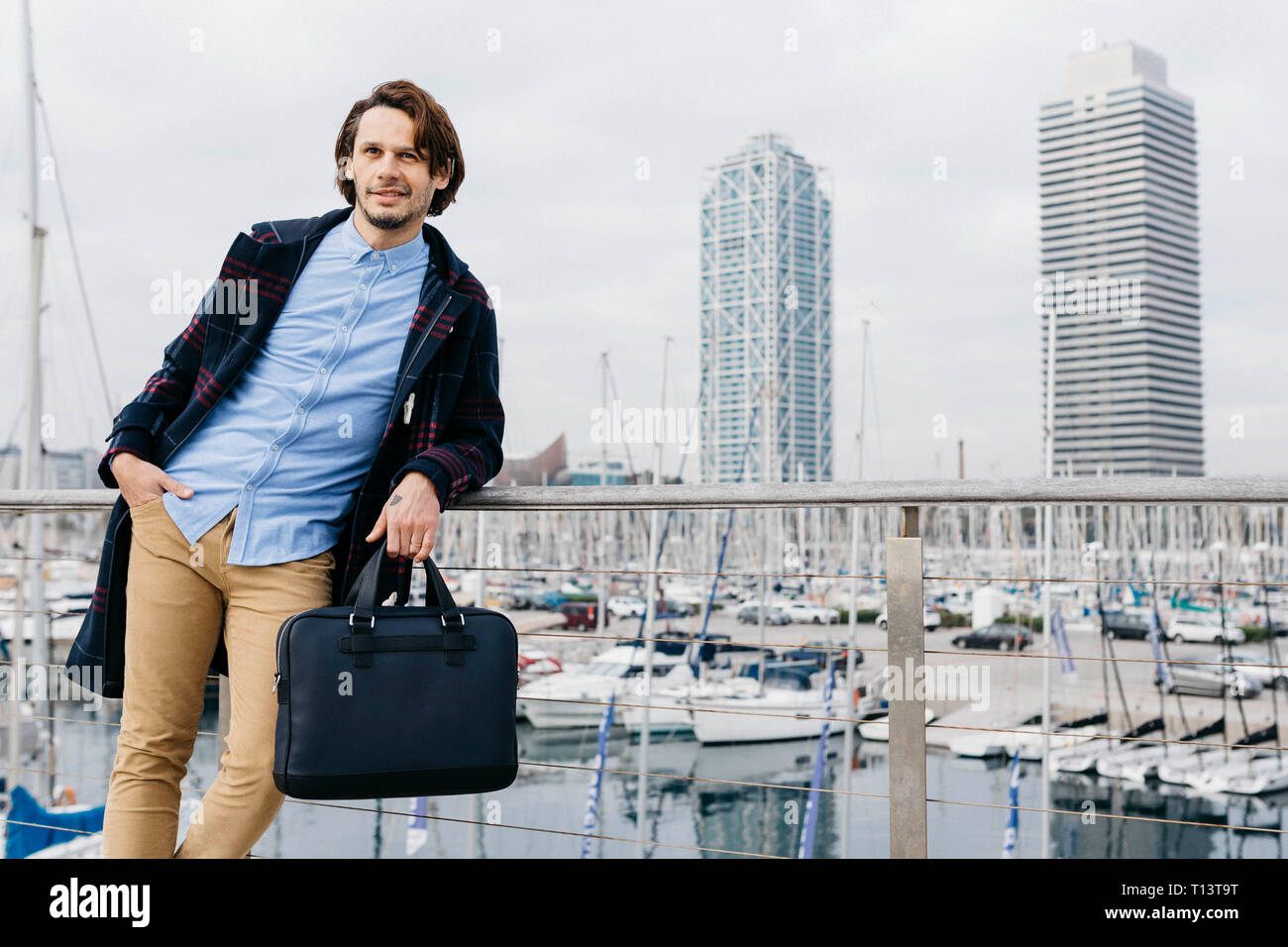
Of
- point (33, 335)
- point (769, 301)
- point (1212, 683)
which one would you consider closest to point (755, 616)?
point (1212, 683)

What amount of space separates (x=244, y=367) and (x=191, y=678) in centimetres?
58

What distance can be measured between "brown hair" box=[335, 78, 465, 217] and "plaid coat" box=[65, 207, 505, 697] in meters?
0.11

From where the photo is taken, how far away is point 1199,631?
81.7 ft

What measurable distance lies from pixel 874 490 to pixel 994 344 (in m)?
37.0

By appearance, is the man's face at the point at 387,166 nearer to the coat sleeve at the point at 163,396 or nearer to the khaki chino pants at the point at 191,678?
the coat sleeve at the point at 163,396

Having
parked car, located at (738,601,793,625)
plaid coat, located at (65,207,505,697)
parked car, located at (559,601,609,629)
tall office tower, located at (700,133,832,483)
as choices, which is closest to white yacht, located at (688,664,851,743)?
parked car, located at (738,601,793,625)

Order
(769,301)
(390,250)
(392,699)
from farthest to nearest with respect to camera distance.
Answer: (769,301)
(390,250)
(392,699)

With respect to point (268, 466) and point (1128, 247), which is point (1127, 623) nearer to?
point (1128, 247)

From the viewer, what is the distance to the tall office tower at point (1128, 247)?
32812 millimetres

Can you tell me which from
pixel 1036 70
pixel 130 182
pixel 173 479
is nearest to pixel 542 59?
pixel 130 182

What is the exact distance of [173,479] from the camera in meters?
1.76

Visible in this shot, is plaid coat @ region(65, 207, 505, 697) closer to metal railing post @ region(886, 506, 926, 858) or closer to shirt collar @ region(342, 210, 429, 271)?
shirt collar @ region(342, 210, 429, 271)

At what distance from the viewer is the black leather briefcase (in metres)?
1.58

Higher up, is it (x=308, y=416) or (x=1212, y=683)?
(x=308, y=416)
